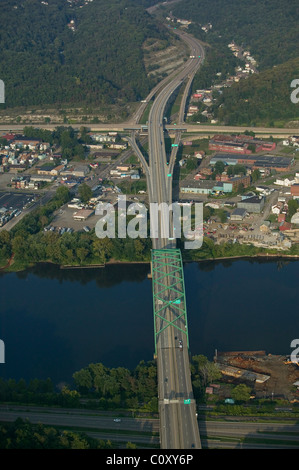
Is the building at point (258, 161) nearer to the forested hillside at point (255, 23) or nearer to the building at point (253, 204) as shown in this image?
the building at point (253, 204)

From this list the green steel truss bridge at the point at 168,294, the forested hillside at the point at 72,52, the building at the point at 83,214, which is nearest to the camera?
the green steel truss bridge at the point at 168,294

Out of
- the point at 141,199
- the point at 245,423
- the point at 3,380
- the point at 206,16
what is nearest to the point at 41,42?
the point at 206,16

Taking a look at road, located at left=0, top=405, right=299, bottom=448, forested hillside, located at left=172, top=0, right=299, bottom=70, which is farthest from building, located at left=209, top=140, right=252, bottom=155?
road, located at left=0, top=405, right=299, bottom=448

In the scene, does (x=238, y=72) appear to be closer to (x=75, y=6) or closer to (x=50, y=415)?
(x=75, y=6)

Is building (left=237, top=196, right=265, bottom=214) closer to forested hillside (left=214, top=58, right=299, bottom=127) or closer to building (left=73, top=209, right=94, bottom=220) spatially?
building (left=73, top=209, right=94, bottom=220)

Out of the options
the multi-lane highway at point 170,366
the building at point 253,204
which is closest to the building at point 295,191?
the building at point 253,204

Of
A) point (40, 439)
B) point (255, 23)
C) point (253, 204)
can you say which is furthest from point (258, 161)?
point (255, 23)
